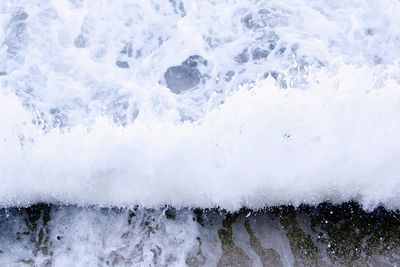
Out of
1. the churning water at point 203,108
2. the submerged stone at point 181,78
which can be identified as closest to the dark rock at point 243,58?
the churning water at point 203,108

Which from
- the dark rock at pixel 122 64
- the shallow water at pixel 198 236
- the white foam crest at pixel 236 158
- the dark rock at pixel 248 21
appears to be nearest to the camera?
the shallow water at pixel 198 236

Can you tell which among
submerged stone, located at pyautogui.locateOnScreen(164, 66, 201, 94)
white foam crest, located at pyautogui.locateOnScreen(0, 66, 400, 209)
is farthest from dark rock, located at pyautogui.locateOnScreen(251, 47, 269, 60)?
white foam crest, located at pyautogui.locateOnScreen(0, 66, 400, 209)

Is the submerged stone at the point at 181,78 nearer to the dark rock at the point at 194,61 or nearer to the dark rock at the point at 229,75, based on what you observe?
the dark rock at the point at 194,61

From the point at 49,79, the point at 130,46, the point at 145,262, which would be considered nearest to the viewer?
the point at 145,262

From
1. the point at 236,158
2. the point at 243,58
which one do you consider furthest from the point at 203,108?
the point at 243,58

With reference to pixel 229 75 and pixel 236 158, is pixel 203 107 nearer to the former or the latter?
pixel 229 75

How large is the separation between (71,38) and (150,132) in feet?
6.70

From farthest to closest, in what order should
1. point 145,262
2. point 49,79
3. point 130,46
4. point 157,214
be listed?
point 130,46
point 49,79
point 157,214
point 145,262

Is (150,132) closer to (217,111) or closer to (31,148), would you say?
(217,111)

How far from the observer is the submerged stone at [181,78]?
258 inches

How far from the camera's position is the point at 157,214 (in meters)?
5.53

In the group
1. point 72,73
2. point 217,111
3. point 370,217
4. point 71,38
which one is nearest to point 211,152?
point 217,111

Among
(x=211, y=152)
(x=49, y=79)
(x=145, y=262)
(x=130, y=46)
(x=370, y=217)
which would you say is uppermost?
(x=130, y=46)

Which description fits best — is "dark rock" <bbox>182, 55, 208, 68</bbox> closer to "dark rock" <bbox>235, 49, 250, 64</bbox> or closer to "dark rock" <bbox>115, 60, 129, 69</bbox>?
"dark rock" <bbox>235, 49, 250, 64</bbox>
